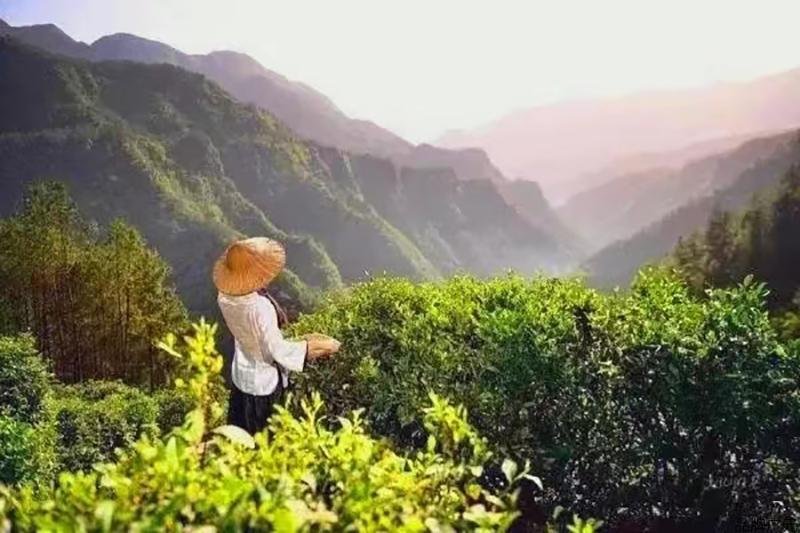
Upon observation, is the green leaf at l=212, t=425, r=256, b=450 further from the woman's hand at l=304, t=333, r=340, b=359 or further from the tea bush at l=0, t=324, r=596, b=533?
the woman's hand at l=304, t=333, r=340, b=359

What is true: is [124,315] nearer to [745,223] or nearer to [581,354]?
[581,354]

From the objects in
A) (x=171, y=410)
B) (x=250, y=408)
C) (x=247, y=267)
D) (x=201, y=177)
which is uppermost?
(x=201, y=177)

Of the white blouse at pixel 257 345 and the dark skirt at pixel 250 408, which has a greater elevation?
the white blouse at pixel 257 345

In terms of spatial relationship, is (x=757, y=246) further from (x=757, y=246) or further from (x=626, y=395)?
(x=626, y=395)

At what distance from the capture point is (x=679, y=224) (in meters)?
117

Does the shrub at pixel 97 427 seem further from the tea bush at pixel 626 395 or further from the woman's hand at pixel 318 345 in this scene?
the woman's hand at pixel 318 345

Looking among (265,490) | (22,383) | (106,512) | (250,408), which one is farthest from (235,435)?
(22,383)

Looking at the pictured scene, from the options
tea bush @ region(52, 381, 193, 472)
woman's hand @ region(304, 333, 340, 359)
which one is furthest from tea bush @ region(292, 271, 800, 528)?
tea bush @ region(52, 381, 193, 472)

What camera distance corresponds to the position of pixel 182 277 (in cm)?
6969

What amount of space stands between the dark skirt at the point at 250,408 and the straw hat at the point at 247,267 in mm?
751

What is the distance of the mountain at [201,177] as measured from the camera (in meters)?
80.1

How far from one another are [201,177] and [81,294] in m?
69.9

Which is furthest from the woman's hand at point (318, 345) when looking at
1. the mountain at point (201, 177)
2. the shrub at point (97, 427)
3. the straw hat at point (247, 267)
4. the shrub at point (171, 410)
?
the mountain at point (201, 177)

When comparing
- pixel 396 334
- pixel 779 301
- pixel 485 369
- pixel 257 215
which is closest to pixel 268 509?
pixel 485 369
